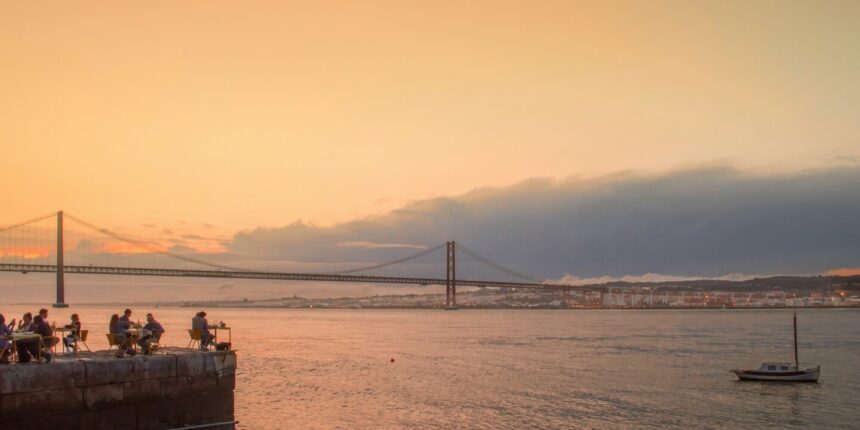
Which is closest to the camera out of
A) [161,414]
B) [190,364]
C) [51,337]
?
[51,337]

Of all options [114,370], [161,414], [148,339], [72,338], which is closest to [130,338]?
[148,339]

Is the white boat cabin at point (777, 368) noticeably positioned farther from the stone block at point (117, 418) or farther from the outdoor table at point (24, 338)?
the outdoor table at point (24, 338)

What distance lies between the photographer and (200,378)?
17.3 metres

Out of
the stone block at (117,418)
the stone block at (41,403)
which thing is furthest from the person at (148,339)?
the stone block at (41,403)

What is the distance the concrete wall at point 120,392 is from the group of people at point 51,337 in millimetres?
508

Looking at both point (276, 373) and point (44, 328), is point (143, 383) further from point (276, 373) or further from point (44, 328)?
point (276, 373)

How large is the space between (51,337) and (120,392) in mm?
1857

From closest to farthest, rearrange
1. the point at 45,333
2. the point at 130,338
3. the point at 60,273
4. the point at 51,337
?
the point at 51,337 < the point at 45,333 < the point at 130,338 < the point at 60,273

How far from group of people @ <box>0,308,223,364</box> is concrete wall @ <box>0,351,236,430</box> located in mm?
508

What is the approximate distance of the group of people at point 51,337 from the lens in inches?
575

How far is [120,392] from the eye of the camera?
15438mm

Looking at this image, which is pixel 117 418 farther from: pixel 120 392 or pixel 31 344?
pixel 31 344

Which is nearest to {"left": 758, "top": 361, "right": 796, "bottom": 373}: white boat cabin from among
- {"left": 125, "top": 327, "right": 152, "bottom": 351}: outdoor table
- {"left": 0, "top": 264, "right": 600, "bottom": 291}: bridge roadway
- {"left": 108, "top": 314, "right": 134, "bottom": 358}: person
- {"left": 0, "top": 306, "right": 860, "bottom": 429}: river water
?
{"left": 0, "top": 306, "right": 860, "bottom": 429}: river water

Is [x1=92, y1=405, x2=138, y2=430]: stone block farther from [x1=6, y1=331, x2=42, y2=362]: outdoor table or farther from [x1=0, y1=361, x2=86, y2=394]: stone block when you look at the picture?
[x1=6, y1=331, x2=42, y2=362]: outdoor table
